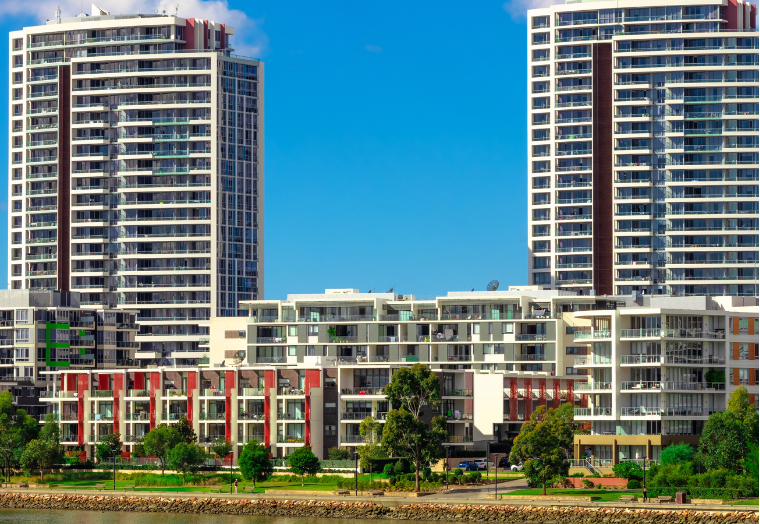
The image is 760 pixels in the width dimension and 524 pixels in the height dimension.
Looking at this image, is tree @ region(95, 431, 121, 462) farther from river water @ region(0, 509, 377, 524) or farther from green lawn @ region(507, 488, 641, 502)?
green lawn @ region(507, 488, 641, 502)

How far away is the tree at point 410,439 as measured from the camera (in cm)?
13088

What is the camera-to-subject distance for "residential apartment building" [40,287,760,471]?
143375 millimetres

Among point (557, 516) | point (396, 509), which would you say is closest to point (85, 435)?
point (396, 509)

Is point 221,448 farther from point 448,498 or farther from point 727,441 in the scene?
point 727,441

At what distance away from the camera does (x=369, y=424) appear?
144 meters

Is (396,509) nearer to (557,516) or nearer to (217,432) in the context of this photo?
(557,516)

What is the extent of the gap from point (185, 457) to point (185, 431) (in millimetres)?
9818

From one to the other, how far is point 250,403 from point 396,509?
3949 cm

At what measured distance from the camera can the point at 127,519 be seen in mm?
127375

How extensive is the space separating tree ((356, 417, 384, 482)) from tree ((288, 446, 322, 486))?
182 inches

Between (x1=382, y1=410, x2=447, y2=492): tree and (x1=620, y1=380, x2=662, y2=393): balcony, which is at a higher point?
(x1=620, y1=380, x2=662, y2=393): balcony

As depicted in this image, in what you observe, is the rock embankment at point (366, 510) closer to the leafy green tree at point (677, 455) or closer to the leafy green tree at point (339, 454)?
the leafy green tree at point (677, 455)

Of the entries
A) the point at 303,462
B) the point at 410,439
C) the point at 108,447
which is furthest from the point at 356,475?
the point at 108,447

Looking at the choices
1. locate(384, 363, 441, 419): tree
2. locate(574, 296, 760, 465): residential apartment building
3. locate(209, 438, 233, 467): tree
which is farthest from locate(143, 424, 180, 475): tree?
locate(574, 296, 760, 465): residential apartment building
